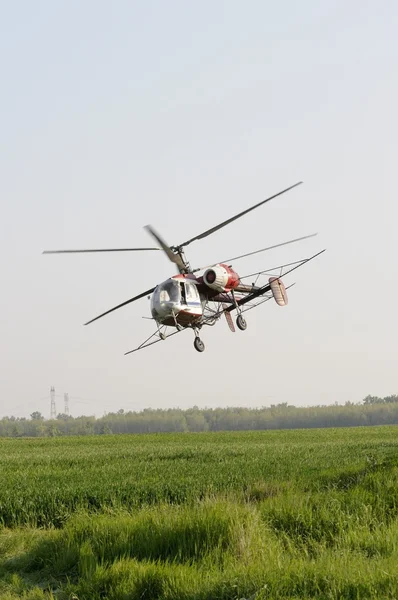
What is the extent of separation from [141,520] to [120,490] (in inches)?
193

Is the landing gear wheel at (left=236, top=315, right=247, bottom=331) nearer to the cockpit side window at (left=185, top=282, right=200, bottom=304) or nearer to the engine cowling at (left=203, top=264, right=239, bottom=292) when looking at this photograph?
the engine cowling at (left=203, top=264, right=239, bottom=292)

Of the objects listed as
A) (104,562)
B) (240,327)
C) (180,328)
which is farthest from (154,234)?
(104,562)

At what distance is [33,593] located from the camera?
29.6ft

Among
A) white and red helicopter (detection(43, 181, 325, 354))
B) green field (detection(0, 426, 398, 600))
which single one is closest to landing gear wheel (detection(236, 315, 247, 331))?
white and red helicopter (detection(43, 181, 325, 354))

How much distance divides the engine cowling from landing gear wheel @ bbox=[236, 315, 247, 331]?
1.81m

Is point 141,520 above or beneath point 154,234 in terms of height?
beneath

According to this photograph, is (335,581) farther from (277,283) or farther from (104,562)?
(277,283)

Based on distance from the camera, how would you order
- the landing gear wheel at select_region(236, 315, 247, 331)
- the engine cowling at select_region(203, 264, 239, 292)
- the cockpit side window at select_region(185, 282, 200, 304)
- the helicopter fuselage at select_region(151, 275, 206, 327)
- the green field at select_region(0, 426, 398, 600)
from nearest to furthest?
the green field at select_region(0, 426, 398, 600), the helicopter fuselage at select_region(151, 275, 206, 327), the cockpit side window at select_region(185, 282, 200, 304), the engine cowling at select_region(203, 264, 239, 292), the landing gear wheel at select_region(236, 315, 247, 331)

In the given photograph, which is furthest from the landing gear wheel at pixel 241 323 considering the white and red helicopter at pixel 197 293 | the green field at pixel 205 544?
the green field at pixel 205 544

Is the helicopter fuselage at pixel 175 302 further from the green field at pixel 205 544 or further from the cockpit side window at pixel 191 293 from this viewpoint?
the green field at pixel 205 544

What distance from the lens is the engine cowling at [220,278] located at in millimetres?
32312

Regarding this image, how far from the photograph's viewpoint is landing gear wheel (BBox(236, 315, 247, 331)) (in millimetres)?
34750

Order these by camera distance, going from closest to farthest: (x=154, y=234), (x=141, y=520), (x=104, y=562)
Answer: (x=104, y=562)
(x=141, y=520)
(x=154, y=234)

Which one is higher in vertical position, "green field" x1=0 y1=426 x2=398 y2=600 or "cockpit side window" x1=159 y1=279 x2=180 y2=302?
"cockpit side window" x1=159 y1=279 x2=180 y2=302
